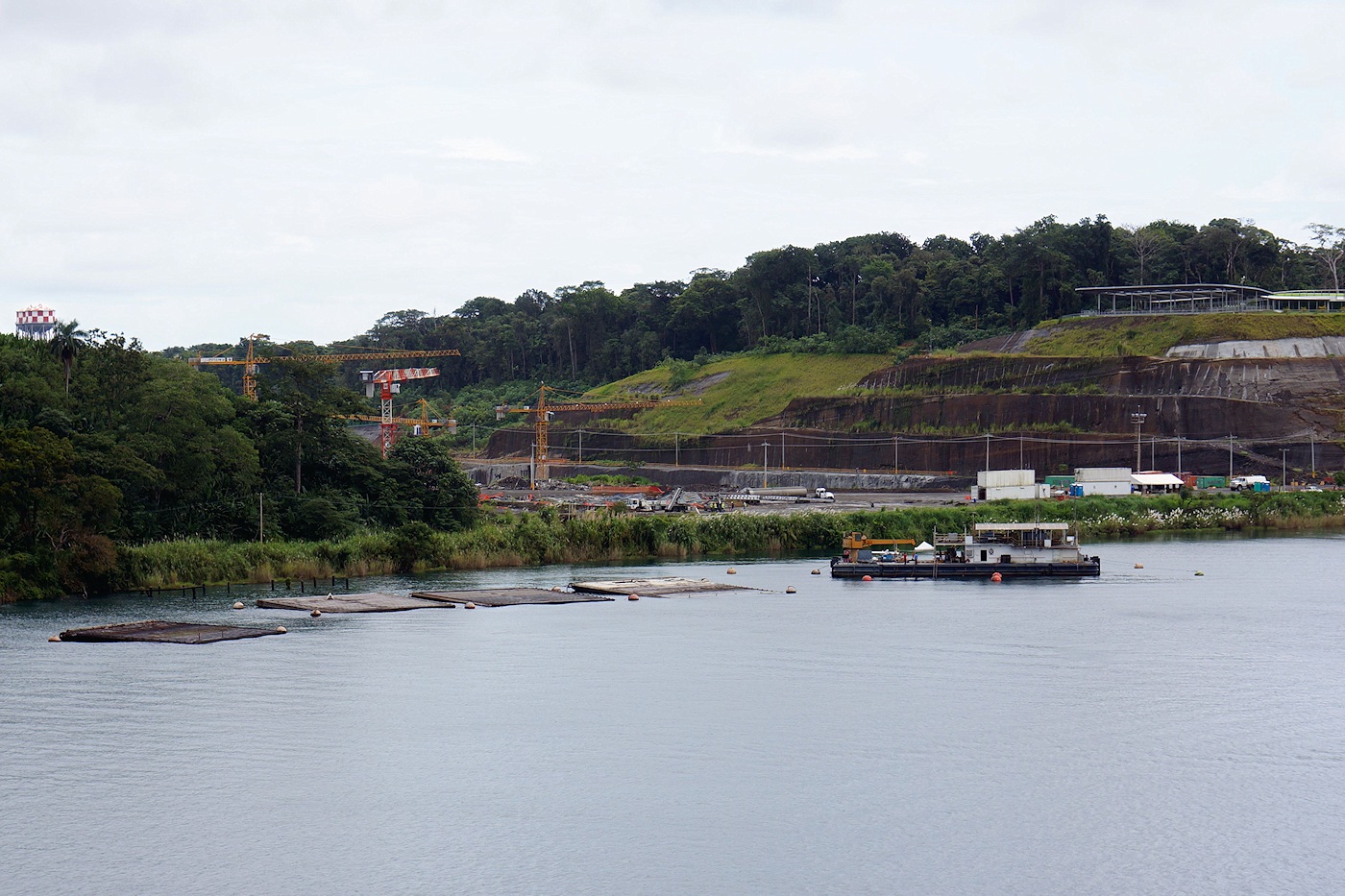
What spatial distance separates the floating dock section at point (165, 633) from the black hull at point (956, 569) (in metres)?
29.8

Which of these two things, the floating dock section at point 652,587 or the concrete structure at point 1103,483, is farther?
the concrete structure at point 1103,483

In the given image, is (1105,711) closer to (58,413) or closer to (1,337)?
(58,413)

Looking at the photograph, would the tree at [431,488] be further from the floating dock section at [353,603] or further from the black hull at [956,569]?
the black hull at [956,569]

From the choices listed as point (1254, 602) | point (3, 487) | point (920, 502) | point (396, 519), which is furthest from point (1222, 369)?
point (3, 487)

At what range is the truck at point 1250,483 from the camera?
102625 mm

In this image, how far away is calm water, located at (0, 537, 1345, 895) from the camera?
2605cm

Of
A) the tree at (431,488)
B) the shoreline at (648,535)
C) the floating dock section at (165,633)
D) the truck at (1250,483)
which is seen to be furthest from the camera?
the truck at (1250,483)

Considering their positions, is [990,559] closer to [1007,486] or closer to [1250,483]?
[1007,486]

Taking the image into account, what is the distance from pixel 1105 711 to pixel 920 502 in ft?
212

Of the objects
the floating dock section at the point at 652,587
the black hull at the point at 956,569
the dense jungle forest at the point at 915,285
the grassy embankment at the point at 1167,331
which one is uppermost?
the dense jungle forest at the point at 915,285

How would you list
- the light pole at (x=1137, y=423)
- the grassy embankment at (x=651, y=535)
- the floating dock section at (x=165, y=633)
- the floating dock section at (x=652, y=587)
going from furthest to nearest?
the light pole at (x=1137, y=423) → the grassy embankment at (x=651, y=535) → the floating dock section at (x=652, y=587) → the floating dock section at (x=165, y=633)

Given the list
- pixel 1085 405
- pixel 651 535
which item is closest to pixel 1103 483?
pixel 1085 405

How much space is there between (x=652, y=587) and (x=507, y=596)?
22.9 ft

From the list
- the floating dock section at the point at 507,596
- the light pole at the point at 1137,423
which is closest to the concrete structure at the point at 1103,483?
the light pole at the point at 1137,423
